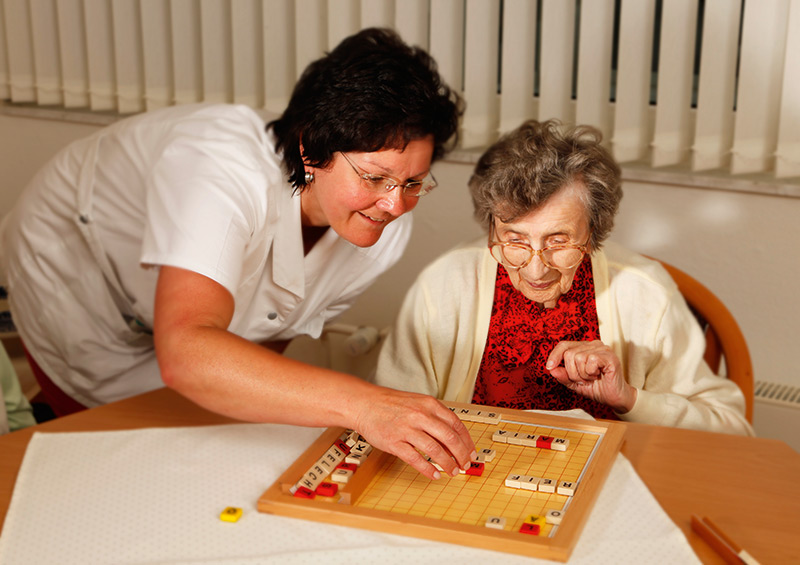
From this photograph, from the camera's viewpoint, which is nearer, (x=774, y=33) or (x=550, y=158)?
(x=550, y=158)

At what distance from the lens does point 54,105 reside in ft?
10.6

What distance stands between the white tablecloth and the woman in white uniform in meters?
0.13

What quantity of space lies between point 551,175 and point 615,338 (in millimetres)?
371

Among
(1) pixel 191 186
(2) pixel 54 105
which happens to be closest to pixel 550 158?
(1) pixel 191 186

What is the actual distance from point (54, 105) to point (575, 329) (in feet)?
7.55

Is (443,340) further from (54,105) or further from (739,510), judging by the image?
(54,105)

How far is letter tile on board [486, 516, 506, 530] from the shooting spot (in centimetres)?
116

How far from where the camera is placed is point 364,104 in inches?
57.6

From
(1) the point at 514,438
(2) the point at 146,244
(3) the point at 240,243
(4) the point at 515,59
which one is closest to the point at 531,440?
(1) the point at 514,438

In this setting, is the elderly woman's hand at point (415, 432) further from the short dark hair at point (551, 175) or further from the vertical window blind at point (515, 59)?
the vertical window blind at point (515, 59)

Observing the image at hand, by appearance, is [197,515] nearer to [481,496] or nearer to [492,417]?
[481,496]

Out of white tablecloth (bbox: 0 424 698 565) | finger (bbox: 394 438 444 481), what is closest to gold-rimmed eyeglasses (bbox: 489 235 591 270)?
white tablecloth (bbox: 0 424 698 565)

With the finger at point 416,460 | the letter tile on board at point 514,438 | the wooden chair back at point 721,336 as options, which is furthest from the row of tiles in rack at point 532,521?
the wooden chair back at point 721,336

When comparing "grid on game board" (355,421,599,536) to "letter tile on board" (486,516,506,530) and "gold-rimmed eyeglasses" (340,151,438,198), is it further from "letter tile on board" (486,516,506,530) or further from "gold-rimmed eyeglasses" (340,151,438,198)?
"gold-rimmed eyeglasses" (340,151,438,198)
